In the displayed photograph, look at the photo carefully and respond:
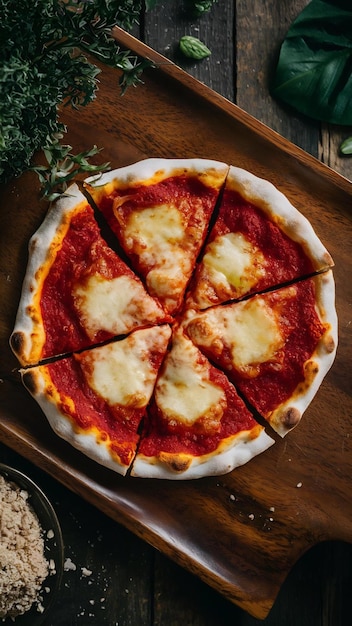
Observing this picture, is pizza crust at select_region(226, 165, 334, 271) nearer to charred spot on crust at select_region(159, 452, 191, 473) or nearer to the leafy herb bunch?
the leafy herb bunch

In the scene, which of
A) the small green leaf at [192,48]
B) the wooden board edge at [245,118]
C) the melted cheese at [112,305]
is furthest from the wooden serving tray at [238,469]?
the melted cheese at [112,305]

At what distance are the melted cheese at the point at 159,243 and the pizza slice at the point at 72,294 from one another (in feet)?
0.33

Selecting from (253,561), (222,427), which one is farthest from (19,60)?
(253,561)

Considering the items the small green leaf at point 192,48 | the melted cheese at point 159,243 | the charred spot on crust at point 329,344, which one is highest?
the small green leaf at point 192,48

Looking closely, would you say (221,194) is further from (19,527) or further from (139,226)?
(19,527)

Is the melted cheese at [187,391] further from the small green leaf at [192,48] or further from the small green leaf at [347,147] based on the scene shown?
the small green leaf at [192,48]

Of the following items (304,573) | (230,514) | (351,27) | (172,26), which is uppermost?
(351,27)

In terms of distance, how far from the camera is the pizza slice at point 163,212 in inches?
137

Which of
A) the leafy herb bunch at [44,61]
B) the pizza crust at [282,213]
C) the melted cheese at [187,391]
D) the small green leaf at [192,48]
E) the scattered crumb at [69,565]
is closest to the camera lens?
the leafy herb bunch at [44,61]

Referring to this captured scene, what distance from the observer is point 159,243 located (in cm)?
348

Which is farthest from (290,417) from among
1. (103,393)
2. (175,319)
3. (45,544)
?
(45,544)

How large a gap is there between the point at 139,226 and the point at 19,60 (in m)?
0.93

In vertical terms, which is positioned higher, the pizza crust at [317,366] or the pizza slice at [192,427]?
the pizza crust at [317,366]

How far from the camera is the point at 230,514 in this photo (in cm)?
354
